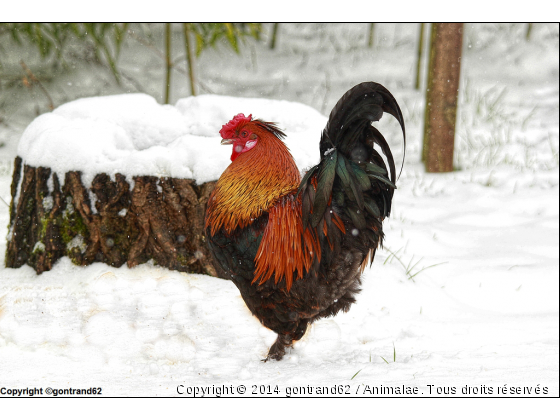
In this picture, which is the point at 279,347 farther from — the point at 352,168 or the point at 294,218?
the point at 352,168

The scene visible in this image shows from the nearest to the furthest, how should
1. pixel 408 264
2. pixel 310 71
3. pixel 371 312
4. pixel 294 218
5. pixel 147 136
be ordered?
pixel 294 218 < pixel 371 312 < pixel 408 264 < pixel 147 136 < pixel 310 71

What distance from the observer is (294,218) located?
2.30 meters

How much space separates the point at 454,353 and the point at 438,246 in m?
1.63

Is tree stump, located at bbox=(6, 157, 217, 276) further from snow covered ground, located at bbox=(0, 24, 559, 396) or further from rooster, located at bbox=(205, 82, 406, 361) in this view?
rooster, located at bbox=(205, 82, 406, 361)

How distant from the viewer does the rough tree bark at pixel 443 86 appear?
493 centimetres

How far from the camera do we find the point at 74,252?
3334 mm

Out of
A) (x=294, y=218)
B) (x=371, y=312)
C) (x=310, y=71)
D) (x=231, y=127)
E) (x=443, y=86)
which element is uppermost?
(x=310, y=71)

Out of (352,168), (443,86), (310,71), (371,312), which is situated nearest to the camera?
(352,168)

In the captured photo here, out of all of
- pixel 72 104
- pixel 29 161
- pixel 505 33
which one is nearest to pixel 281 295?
pixel 29 161

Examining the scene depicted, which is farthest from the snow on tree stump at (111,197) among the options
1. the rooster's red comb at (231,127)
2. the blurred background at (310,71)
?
the blurred background at (310,71)

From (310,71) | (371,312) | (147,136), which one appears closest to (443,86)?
(371,312)

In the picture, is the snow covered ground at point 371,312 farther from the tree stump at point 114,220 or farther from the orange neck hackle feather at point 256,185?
the orange neck hackle feather at point 256,185

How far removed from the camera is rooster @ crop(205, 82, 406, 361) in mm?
2172

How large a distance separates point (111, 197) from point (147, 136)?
0.77 metres
